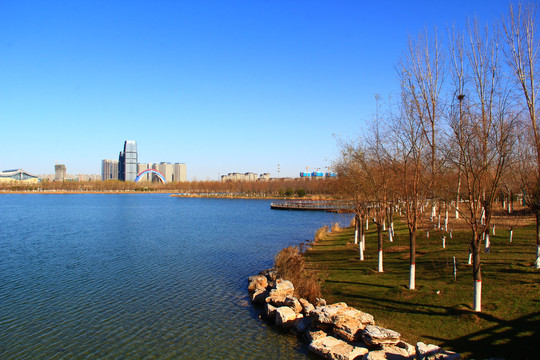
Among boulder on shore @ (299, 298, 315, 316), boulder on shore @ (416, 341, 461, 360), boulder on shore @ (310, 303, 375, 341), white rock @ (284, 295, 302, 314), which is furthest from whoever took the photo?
white rock @ (284, 295, 302, 314)

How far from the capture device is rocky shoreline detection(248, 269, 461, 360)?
426 inches

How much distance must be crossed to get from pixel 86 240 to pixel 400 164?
108 ft

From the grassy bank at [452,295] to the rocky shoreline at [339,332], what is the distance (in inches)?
→ 36.3

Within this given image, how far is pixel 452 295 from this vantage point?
574 inches

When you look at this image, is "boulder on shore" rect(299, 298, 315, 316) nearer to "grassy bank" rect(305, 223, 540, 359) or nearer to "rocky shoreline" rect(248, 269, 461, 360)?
"rocky shoreline" rect(248, 269, 461, 360)

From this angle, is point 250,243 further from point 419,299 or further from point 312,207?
point 312,207

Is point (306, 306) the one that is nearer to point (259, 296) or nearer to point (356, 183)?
point (259, 296)

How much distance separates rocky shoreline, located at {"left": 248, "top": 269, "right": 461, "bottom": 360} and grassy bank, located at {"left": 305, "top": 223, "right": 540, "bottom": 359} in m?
0.92

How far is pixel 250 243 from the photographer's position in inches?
1489

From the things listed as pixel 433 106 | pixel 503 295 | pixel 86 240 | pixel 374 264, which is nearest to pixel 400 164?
pixel 433 106

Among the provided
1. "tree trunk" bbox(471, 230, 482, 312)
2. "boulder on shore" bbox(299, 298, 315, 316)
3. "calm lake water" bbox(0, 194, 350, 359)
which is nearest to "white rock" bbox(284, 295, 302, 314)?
"boulder on shore" bbox(299, 298, 315, 316)

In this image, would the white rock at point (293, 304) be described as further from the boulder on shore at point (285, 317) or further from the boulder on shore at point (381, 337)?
the boulder on shore at point (381, 337)

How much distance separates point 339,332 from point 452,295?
5.03 metres

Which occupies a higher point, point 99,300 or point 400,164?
point 400,164
